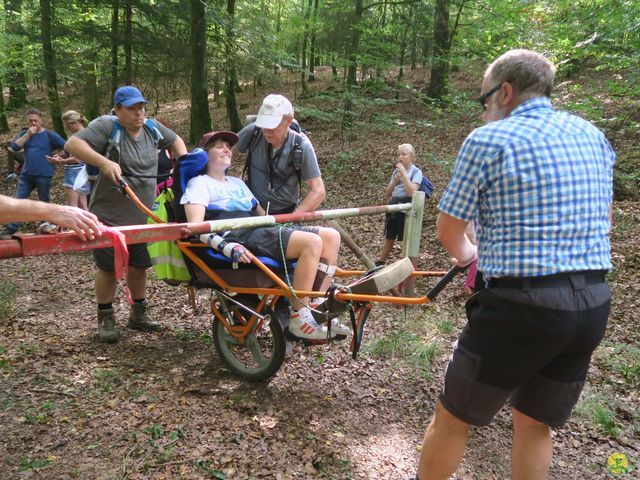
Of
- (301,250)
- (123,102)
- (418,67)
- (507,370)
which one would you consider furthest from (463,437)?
(418,67)

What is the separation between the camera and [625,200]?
9000 mm

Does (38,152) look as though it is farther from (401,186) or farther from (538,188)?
(538,188)

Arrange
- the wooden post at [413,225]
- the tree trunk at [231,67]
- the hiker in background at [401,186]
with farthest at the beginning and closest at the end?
the tree trunk at [231,67], the hiker in background at [401,186], the wooden post at [413,225]

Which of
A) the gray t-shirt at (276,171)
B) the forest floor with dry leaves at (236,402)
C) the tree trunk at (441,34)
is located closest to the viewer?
the forest floor with dry leaves at (236,402)

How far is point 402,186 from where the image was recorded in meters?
7.00

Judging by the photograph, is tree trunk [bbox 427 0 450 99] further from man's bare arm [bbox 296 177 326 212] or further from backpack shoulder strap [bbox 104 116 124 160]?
backpack shoulder strap [bbox 104 116 124 160]

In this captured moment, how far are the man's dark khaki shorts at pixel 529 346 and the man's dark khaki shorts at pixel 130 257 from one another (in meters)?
3.40

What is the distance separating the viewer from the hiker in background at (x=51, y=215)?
89.8 inches

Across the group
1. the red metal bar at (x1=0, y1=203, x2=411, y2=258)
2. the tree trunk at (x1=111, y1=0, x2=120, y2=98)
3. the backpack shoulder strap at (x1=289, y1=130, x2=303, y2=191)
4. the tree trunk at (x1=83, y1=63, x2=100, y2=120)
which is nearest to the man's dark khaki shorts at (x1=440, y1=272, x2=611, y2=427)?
the red metal bar at (x1=0, y1=203, x2=411, y2=258)

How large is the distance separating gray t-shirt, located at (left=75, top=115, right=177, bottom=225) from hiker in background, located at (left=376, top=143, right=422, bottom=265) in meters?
3.32

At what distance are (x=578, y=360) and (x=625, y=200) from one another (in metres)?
8.36

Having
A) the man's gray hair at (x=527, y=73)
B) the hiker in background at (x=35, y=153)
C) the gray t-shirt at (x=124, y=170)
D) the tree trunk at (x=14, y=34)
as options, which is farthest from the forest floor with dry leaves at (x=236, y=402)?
the tree trunk at (x=14, y=34)

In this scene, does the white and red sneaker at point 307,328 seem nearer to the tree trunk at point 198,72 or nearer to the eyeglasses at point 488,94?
the eyeglasses at point 488,94

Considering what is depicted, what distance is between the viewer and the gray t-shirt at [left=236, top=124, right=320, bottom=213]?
4348 millimetres
